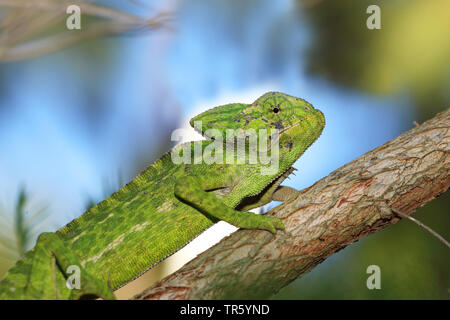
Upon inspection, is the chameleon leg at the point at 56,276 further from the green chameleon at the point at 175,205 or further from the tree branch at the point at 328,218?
the tree branch at the point at 328,218

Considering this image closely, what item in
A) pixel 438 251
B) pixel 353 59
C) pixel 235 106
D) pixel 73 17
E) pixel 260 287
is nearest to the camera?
pixel 260 287

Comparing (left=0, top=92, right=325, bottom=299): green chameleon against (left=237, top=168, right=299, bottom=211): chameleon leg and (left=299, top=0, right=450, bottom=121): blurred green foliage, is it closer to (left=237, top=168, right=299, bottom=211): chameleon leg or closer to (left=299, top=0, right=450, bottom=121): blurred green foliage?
(left=237, top=168, right=299, bottom=211): chameleon leg

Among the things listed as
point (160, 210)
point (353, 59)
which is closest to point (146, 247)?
point (160, 210)

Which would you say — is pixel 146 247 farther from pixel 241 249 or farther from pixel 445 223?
pixel 445 223

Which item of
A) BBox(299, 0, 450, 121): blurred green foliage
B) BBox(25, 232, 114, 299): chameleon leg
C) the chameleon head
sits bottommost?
BBox(25, 232, 114, 299): chameleon leg

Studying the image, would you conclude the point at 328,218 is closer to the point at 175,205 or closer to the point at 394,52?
the point at 175,205

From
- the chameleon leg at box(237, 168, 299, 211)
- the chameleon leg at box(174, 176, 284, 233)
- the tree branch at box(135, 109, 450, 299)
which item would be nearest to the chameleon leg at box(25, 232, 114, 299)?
the tree branch at box(135, 109, 450, 299)
